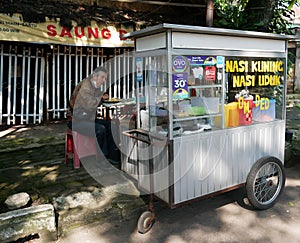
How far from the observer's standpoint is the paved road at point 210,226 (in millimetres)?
3371

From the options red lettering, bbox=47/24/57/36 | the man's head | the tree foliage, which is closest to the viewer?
the man's head

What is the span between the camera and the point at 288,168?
561 centimetres

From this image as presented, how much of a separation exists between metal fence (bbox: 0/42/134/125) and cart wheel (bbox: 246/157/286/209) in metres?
5.32

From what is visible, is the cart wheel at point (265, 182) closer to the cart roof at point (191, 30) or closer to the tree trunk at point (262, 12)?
the cart roof at point (191, 30)

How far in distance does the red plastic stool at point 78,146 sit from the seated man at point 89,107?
4.3 inches

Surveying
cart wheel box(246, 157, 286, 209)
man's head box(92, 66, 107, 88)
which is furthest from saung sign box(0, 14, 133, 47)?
cart wheel box(246, 157, 286, 209)

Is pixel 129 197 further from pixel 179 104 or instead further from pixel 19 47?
pixel 19 47

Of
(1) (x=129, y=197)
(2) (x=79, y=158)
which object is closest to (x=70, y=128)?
(2) (x=79, y=158)

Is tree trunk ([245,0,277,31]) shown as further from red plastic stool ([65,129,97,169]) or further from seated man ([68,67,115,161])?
red plastic stool ([65,129,97,169])

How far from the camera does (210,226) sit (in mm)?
3605

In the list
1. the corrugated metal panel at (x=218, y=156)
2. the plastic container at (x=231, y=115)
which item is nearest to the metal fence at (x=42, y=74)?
the plastic container at (x=231, y=115)

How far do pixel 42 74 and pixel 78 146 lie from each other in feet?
12.5

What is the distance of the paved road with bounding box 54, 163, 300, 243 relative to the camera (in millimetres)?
3371

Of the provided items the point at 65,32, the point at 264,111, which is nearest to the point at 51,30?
the point at 65,32
